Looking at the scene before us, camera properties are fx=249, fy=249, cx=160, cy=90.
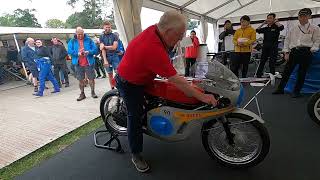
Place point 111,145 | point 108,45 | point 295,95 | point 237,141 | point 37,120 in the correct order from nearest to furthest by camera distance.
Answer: point 237,141 < point 111,145 < point 295,95 < point 37,120 < point 108,45

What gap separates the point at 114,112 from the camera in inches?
113

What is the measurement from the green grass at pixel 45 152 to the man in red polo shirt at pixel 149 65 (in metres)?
1.36

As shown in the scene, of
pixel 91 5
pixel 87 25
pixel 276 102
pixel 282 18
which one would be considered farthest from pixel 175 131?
pixel 91 5

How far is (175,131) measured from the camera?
240cm

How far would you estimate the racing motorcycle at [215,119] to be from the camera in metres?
2.27

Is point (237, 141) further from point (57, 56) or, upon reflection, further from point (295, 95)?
point (57, 56)

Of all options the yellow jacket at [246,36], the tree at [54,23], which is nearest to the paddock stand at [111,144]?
the yellow jacket at [246,36]

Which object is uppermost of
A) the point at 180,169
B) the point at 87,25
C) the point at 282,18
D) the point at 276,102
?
the point at 87,25

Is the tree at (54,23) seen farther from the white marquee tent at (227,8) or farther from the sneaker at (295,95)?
the sneaker at (295,95)

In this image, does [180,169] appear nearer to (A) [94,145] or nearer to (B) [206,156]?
(B) [206,156]

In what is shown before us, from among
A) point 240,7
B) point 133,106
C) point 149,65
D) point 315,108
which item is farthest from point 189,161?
point 240,7

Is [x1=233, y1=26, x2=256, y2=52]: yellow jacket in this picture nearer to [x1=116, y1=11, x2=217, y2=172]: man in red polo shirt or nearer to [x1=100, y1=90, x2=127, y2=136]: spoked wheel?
[x1=100, y1=90, x2=127, y2=136]: spoked wheel

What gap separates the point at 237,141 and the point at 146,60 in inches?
49.3

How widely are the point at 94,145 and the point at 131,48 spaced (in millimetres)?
1622
